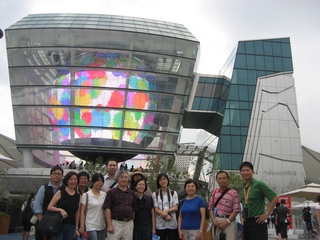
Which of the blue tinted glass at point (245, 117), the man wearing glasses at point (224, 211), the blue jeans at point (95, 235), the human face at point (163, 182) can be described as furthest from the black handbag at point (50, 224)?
the blue tinted glass at point (245, 117)

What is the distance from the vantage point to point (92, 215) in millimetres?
6641

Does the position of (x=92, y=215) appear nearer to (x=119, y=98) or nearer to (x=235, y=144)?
(x=119, y=98)

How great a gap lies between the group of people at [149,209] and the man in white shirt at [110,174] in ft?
Result: 1.36

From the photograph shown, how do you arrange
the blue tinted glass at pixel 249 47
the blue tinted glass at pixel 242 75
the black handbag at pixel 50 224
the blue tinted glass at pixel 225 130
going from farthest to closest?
the blue tinted glass at pixel 249 47 → the blue tinted glass at pixel 242 75 → the blue tinted glass at pixel 225 130 → the black handbag at pixel 50 224

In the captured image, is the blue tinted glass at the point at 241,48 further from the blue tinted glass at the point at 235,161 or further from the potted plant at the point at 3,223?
the potted plant at the point at 3,223

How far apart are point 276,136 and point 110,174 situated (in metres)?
31.2

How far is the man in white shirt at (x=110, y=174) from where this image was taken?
7.45 metres

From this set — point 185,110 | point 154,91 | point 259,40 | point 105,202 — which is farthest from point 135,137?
point 105,202

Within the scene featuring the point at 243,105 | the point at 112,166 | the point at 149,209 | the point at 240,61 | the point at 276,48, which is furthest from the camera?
the point at 276,48

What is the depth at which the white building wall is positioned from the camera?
1379 inches

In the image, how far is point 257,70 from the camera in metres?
37.0

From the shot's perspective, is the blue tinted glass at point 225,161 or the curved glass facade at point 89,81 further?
the blue tinted glass at point 225,161

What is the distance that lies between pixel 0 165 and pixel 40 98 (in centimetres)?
1499

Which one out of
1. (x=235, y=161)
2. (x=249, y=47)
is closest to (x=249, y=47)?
(x=249, y=47)
